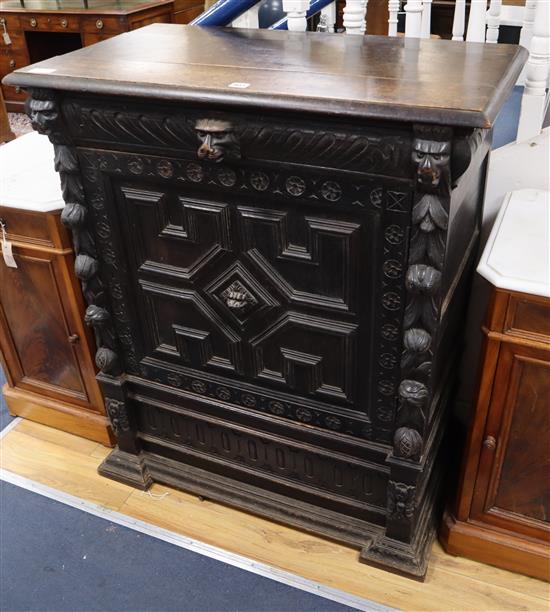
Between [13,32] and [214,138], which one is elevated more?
[214,138]

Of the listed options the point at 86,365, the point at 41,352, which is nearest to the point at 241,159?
the point at 86,365

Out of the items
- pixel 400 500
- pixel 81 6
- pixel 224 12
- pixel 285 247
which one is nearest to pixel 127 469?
pixel 400 500

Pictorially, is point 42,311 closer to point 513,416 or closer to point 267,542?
point 267,542

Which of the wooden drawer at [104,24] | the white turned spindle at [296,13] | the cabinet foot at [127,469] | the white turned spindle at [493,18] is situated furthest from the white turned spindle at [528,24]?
the wooden drawer at [104,24]

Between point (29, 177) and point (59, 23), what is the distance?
129 inches

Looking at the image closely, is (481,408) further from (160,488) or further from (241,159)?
(160,488)

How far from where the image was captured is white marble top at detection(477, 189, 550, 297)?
4.09 ft

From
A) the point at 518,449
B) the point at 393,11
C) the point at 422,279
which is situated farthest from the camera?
the point at 393,11

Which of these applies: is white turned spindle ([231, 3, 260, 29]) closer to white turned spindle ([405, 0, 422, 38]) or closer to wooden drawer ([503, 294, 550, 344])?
white turned spindle ([405, 0, 422, 38])

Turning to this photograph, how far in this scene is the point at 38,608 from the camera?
1579mm

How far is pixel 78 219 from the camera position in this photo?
58.3 inches

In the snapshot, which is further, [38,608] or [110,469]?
[110,469]

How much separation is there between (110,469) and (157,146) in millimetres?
1047

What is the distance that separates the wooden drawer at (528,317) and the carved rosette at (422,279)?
0.17 m
